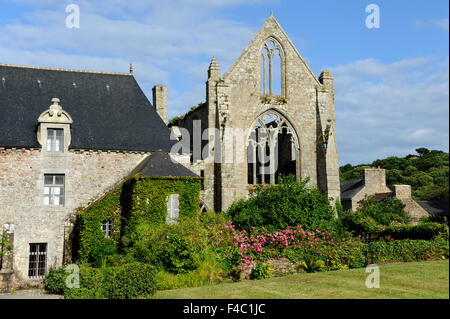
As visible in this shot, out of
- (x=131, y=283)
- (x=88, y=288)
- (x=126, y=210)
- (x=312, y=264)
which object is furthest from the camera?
(x=126, y=210)

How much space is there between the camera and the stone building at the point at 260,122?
24.2 meters

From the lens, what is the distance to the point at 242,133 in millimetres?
24625

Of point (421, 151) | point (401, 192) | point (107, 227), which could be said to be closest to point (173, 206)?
point (107, 227)

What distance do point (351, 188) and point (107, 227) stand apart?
1049 inches

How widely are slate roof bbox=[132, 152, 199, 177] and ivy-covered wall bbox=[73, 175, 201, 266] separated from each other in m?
0.33

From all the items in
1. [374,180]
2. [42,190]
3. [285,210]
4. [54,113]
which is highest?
[54,113]

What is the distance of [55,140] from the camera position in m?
21.4

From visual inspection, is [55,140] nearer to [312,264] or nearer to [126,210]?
[126,210]

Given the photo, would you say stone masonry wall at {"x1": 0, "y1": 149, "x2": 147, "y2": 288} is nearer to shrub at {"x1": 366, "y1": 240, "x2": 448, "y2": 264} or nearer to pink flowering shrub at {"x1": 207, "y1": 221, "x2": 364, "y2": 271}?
pink flowering shrub at {"x1": 207, "y1": 221, "x2": 364, "y2": 271}

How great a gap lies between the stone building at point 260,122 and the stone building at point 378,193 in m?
11.4

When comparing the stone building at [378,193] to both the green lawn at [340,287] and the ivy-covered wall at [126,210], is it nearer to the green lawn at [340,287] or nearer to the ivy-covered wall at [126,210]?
the ivy-covered wall at [126,210]

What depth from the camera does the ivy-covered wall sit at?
19.8 metres

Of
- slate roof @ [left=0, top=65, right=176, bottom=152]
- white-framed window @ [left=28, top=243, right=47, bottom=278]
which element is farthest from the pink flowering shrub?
white-framed window @ [left=28, top=243, right=47, bottom=278]
